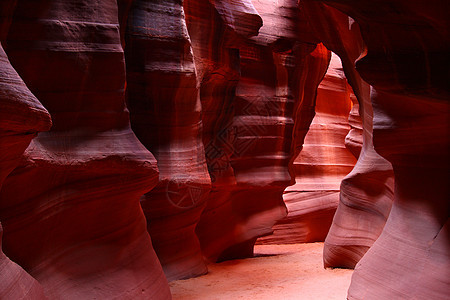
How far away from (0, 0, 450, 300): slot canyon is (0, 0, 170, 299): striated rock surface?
0.04ft

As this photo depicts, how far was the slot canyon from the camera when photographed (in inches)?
135

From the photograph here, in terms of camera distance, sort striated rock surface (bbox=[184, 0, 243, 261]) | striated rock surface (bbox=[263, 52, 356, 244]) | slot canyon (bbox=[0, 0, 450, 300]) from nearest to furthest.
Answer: slot canyon (bbox=[0, 0, 450, 300])
striated rock surface (bbox=[184, 0, 243, 261])
striated rock surface (bbox=[263, 52, 356, 244])

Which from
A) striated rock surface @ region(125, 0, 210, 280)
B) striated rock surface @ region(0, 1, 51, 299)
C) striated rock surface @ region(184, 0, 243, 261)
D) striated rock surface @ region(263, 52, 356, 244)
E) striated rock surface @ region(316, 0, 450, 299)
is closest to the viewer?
striated rock surface @ region(0, 1, 51, 299)

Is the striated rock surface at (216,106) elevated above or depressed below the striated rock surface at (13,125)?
below

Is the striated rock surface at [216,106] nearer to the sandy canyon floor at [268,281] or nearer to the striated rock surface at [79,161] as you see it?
the sandy canyon floor at [268,281]

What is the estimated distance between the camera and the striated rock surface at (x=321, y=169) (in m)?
10.9

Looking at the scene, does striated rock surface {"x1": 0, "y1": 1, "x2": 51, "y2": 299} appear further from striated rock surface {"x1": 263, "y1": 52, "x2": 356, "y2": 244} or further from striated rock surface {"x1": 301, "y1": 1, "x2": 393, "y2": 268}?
striated rock surface {"x1": 263, "y1": 52, "x2": 356, "y2": 244}

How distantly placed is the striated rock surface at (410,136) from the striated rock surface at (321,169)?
651cm

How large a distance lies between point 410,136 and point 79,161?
8.07 ft

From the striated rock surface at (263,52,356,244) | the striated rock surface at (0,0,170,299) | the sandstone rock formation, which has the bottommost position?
the striated rock surface at (263,52,356,244)

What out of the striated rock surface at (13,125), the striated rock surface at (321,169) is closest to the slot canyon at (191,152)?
the striated rock surface at (13,125)

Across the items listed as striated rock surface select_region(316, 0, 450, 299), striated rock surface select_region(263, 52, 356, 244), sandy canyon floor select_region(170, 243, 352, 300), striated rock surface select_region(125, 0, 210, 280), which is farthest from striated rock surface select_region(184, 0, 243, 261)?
striated rock surface select_region(316, 0, 450, 299)

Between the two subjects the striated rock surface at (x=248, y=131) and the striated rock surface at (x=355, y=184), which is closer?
the striated rock surface at (x=355, y=184)

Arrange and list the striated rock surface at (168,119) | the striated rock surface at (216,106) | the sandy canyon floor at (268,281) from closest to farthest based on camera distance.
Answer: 1. the sandy canyon floor at (268,281)
2. the striated rock surface at (168,119)
3. the striated rock surface at (216,106)
